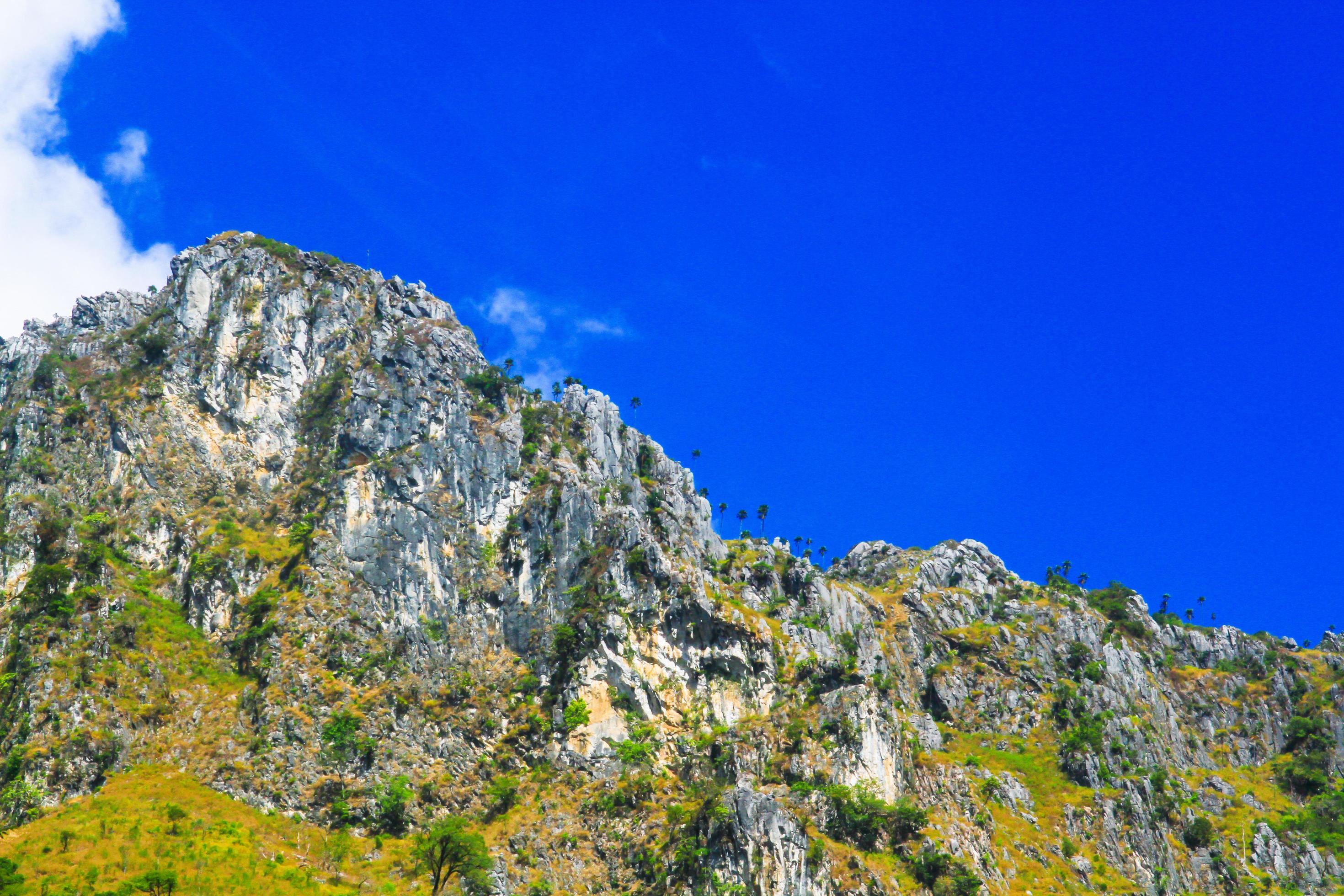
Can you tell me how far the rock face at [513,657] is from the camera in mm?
107562

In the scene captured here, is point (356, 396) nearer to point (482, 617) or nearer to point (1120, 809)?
point (482, 617)

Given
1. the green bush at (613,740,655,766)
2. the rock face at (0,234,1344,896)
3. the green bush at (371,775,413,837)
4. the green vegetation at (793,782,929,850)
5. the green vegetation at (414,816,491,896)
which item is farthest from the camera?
the green bush at (613,740,655,766)

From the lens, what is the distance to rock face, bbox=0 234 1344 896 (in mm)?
107562

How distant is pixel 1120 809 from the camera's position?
131 meters

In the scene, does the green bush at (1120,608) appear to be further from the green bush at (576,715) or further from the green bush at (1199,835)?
the green bush at (576,715)

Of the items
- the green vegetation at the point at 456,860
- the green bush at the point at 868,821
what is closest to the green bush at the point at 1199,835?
the green bush at the point at 868,821

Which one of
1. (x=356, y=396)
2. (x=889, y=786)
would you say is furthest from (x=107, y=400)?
(x=889, y=786)

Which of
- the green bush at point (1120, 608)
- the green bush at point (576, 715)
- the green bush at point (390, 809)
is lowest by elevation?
the green bush at point (390, 809)

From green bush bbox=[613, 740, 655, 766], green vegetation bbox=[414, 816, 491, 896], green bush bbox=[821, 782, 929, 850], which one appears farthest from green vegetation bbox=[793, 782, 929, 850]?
green vegetation bbox=[414, 816, 491, 896]

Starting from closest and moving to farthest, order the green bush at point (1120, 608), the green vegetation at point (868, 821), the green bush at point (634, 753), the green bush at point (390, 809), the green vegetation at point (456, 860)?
the green vegetation at point (456, 860)
the green bush at point (390, 809)
the green vegetation at point (868, 821)
the green bush at point (634, 753)
the green bush at point (1120, 608)

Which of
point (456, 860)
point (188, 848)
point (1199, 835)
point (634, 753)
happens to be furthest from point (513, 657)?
point (1199, 835)

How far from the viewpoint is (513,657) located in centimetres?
12800

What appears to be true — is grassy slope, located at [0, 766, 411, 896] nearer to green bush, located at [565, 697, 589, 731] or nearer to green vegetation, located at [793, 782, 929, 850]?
green bush, located at [565, 697, 589, 731]

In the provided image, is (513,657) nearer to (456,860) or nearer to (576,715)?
(576,715)
